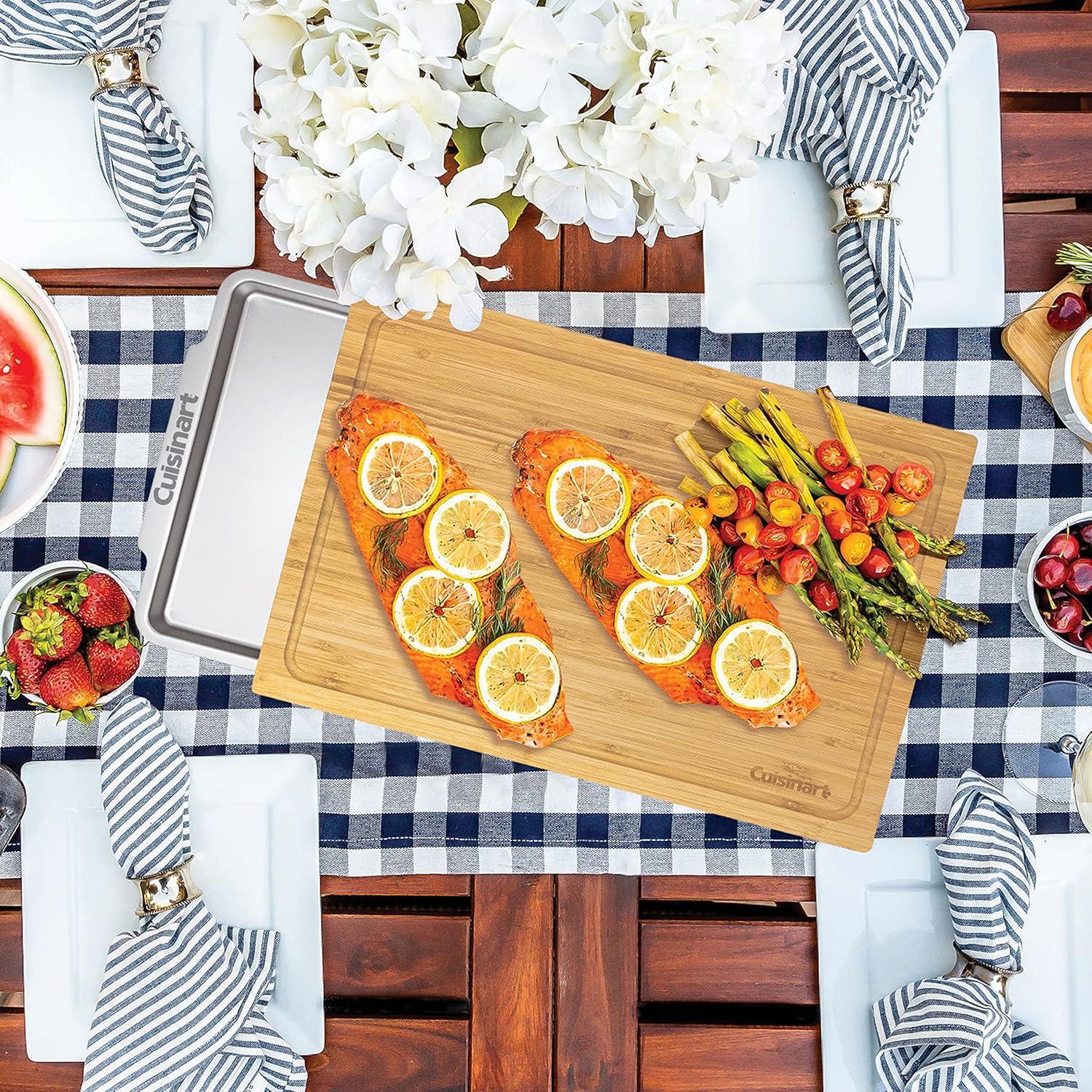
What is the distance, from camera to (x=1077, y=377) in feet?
5.65

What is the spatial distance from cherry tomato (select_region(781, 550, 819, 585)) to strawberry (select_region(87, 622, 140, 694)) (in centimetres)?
122

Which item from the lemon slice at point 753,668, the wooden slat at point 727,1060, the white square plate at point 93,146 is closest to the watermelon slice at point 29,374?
the white square plate at point 93,146

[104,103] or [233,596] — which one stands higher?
[104,103]

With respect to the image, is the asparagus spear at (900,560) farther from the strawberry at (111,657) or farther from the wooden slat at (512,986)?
the strawberry at (111,657)

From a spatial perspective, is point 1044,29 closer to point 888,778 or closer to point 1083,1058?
point 888,778

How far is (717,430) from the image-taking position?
180 cm

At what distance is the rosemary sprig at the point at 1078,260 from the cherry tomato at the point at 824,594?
2.49 ft

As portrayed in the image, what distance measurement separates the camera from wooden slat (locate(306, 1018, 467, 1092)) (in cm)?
178

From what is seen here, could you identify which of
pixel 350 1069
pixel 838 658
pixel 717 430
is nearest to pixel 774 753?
pixel 838 658

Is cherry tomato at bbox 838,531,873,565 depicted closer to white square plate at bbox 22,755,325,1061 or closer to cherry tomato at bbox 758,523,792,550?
cherry tomato at bbox 758,523,792,550

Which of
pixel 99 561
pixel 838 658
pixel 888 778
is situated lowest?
pixel 888 778

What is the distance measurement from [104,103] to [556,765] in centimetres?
148

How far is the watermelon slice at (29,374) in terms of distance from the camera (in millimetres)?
1679

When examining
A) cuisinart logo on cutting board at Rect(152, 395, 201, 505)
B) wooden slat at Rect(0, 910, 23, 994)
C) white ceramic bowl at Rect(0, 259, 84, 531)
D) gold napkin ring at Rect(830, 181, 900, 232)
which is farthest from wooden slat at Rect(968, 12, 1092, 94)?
wooden slat at Rect(0, 910, 23, 994)
